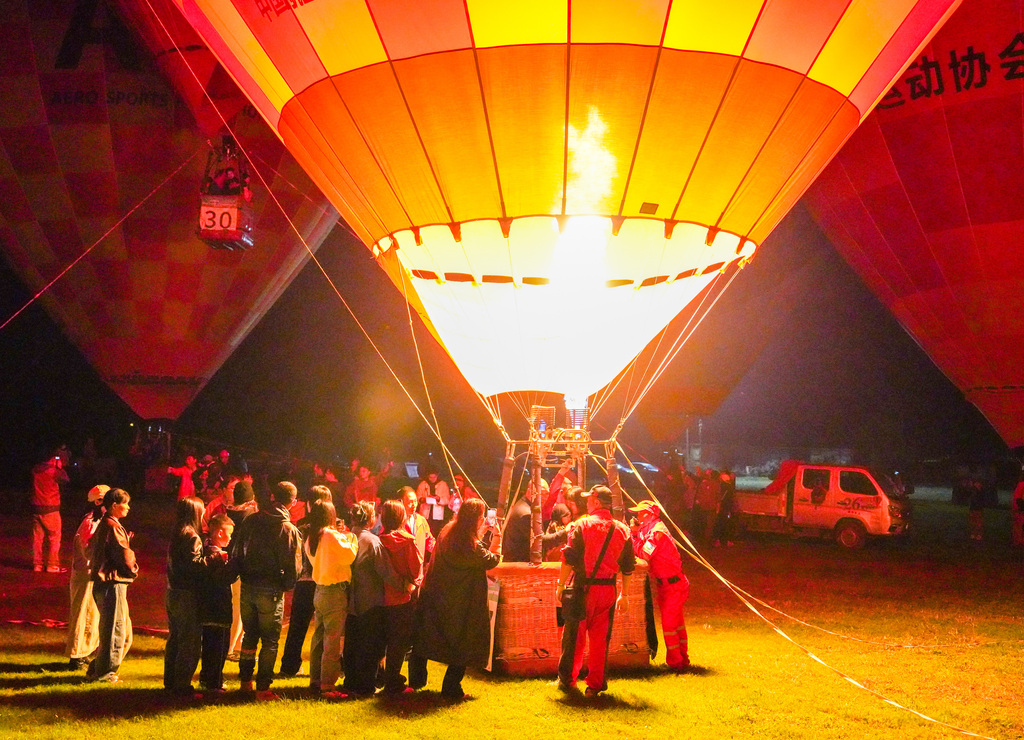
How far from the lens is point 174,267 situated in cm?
Result: 1491

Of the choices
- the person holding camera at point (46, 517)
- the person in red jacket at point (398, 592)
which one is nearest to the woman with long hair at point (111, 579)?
the person in red jacket at point (398, 592)

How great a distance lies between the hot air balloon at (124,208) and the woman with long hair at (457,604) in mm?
9727

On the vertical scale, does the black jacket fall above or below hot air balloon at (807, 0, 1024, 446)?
below

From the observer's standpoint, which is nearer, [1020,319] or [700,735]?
[700,735]

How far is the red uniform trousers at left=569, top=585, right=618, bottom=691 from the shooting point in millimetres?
5289

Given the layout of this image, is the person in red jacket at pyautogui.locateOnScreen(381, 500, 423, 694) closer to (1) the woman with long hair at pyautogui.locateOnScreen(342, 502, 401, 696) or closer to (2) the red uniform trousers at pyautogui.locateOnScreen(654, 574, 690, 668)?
(1) the woman with long hair at pyautogui.locateOnScreen(342, 502, 401, 696)

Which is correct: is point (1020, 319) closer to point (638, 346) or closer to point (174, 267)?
point (638, 346)

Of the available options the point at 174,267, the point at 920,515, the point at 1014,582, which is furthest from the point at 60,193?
the point at 920,515

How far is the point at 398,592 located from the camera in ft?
16.9

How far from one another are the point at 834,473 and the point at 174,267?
11.7 m

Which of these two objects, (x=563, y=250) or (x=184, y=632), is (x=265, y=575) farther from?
(x=563, y=250)

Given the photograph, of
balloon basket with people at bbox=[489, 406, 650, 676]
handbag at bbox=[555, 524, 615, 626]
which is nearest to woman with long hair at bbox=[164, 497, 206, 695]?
balloon basket with people at bbox=[489, 406, 650, 676]

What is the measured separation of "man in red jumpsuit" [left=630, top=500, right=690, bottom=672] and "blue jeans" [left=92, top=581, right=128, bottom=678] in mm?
3411

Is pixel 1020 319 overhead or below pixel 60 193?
below
